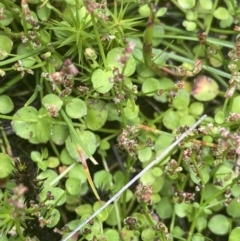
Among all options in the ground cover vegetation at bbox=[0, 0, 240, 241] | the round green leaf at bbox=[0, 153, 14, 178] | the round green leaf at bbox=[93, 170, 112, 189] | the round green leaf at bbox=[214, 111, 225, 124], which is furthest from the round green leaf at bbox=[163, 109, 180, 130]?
the round green leaf at bbox=[0, 153, 14, 178]

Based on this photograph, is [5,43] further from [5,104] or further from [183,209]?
[183,209]

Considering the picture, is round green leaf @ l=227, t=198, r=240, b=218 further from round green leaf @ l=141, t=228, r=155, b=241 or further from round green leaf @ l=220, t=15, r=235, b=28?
round green leaf @ l=220, t=15, r=235, b=28

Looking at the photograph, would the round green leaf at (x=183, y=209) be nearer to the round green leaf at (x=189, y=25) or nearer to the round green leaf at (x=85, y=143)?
the round green leaf at (x=85, y=143)

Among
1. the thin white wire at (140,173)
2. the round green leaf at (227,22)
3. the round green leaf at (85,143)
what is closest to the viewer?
the thin white wire at (140,173)

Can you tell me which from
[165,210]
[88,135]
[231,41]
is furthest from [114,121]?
[231,41]

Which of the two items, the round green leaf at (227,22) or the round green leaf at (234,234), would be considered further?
the round green leaf at (227,22)

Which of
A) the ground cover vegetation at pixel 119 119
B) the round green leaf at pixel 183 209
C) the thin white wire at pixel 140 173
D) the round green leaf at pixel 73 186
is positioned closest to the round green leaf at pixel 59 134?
the ground cover vegetation at pixel 119 119

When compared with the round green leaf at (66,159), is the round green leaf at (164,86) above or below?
above

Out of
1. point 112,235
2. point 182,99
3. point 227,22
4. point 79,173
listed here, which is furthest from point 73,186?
point 227,22
